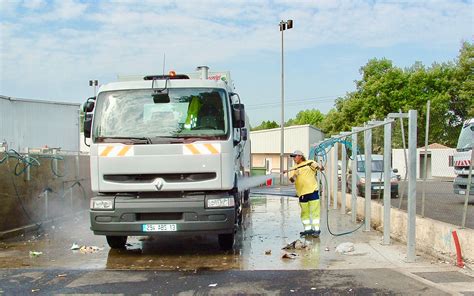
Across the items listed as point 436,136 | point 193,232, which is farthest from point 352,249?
point 436,136

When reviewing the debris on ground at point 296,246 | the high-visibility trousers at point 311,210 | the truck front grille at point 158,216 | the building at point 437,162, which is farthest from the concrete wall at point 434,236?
the truck front grille at point 158,216

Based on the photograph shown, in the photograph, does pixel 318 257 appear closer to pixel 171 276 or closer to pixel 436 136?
pixel 171 276

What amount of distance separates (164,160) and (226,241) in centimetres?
194

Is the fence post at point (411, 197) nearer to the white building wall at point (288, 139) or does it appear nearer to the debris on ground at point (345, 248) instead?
the debris on ground at point (345, 248)

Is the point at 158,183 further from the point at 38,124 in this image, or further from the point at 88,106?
the point at 38,124

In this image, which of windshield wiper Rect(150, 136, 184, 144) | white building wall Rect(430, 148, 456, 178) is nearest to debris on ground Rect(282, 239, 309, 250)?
windshield wiper Rect(150, 136, 184, 144)

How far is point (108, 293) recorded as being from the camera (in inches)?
237

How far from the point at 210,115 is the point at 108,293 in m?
3.14

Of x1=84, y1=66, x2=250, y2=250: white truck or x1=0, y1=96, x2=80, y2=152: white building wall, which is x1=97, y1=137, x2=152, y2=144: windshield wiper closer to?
x1=84, y1=66, x2=250, y2=250: white truck

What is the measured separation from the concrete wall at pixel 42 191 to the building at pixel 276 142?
34417 millimetres

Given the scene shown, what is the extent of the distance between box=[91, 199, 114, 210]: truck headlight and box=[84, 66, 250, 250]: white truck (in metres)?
0.02

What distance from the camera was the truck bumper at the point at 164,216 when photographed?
25.7 feet

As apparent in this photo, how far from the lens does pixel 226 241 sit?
8.66 m

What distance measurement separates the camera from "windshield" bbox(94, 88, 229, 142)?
7.87 m
